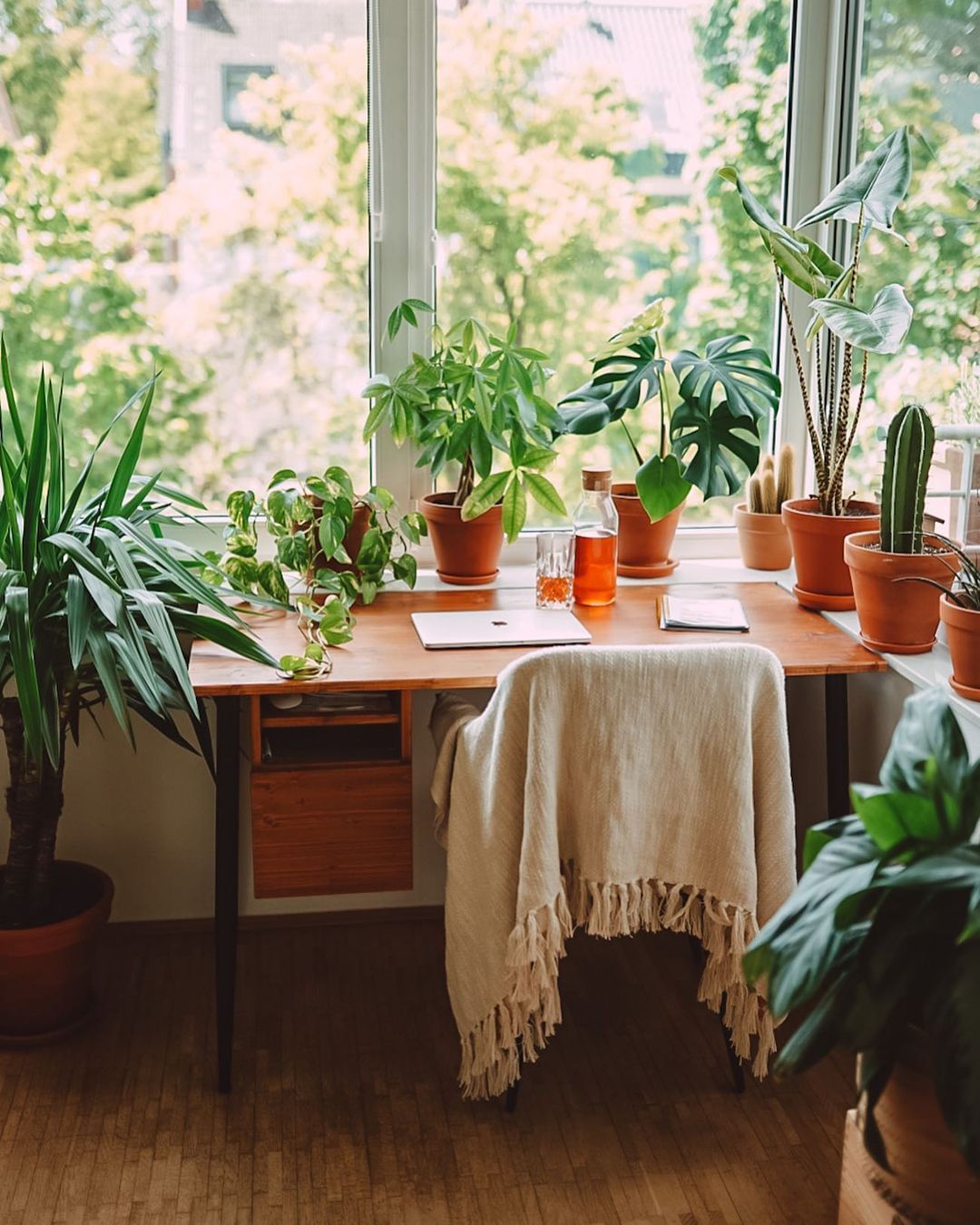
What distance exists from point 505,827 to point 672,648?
1.21 ft

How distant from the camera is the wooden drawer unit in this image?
2283 millimetres

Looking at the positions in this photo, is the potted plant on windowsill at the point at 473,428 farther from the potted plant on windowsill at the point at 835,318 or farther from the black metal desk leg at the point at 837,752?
the black metal desk leg at the point at 837,752

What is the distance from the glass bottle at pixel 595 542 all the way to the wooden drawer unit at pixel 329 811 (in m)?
0.45

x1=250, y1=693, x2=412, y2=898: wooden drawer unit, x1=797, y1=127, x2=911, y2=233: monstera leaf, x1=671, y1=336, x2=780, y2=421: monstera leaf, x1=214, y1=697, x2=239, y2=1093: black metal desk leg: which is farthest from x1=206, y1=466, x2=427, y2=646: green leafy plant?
x1=797, y1=127, x2=911, y2=233: monstera leaf

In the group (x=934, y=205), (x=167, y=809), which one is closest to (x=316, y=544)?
(x=167, y=809)

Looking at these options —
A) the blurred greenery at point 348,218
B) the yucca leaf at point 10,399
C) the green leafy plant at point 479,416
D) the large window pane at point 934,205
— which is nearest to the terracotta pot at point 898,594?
the large window pane at point 934,205

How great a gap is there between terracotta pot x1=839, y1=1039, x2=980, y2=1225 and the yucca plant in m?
1.16

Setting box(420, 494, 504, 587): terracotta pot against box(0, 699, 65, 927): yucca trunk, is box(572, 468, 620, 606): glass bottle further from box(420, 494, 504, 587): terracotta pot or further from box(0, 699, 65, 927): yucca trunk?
box(0, 699, 65, 927): yucca trunk

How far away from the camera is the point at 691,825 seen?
6.84 ft

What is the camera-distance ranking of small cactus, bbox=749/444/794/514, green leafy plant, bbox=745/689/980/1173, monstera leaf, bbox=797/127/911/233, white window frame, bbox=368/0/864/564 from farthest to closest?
1. small cactus, bbox=749/444/794/514
2. white window frame, bbox=368/0/864/564
3. monstera leaf, bbox=797/127/911/233
4. green leafy plant, bbox=745/689/980/1173

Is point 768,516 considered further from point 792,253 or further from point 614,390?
point 792,253

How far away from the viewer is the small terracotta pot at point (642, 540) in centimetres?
275

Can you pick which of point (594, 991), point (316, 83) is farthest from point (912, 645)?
point (316, 83)

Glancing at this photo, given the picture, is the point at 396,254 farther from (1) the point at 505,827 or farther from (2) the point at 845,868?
(2) the point at 845,868
